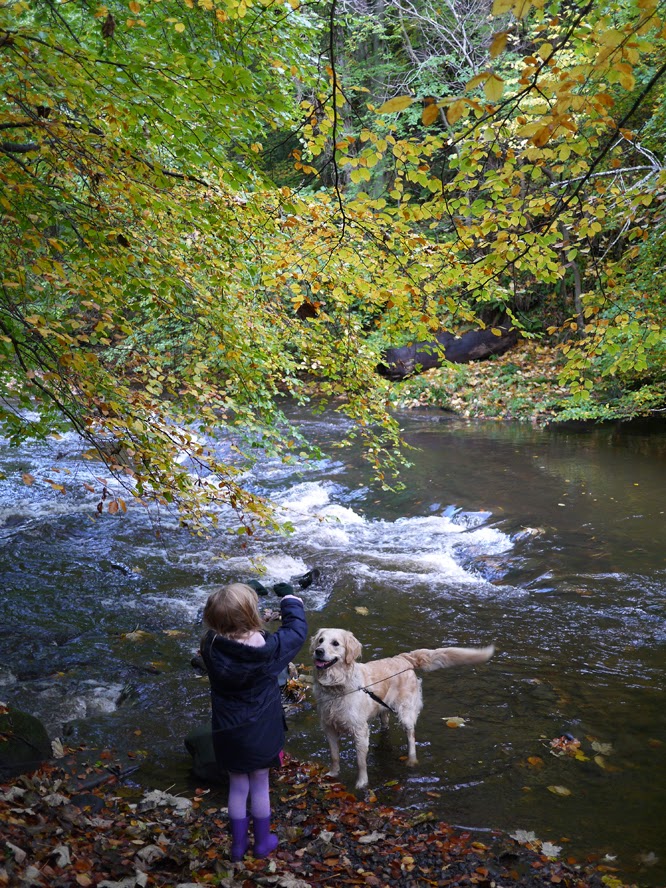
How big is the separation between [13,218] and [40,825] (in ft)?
16.1

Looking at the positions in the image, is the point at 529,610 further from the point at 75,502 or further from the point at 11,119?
the point at 75,502

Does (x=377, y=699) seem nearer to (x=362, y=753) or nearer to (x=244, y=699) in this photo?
(x=362, y=753)

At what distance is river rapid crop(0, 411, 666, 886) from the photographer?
4.65 m

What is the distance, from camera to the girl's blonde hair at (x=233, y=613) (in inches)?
142

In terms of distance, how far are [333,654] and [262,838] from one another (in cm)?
114

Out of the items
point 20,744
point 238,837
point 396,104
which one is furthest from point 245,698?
point 396,104

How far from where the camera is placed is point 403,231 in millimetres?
5652

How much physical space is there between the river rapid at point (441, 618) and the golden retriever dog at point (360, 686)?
13.5 inches


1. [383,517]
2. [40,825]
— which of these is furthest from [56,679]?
[383,517]

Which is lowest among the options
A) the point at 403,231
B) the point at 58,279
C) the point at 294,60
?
the point at 58,279

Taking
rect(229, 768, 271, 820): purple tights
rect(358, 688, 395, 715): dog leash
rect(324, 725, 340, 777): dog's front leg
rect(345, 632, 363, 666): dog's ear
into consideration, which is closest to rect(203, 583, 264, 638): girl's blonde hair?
rect(229, 768, 271, 820): purple tights

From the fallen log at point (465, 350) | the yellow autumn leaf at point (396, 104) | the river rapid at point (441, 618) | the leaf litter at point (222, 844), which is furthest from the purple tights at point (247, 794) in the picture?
the fallen log at point (465, 350)

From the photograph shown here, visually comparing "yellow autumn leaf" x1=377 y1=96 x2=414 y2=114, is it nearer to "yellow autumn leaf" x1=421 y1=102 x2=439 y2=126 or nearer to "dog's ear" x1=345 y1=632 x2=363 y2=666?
"yellow autumn leaf" x1=421 y1=102 x2=439 y2=126

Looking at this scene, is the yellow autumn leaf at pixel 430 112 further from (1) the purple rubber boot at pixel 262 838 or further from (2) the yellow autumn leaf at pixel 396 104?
(1) the purple rubber boot at pixel 262 838
